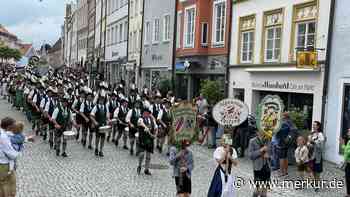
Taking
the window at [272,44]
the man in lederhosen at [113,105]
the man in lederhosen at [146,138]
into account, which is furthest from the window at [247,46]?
the man in lederhosen at [146,138]

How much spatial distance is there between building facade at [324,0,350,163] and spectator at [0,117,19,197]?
10.2 meters

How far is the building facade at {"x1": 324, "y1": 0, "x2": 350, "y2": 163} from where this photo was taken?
16.8 m

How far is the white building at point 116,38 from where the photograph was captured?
1841 inches

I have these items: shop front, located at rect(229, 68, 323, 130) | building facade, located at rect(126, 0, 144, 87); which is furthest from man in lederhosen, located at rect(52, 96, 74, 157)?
building facade, located at rect(126, 0, 144, 87)

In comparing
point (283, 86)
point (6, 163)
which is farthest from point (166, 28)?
point (6, 163)

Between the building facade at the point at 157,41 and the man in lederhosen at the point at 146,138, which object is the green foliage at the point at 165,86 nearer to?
the building facade at the point at 157,41

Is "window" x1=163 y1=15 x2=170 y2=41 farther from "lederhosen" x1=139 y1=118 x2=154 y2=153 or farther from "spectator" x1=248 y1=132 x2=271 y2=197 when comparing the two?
"spectator" x1=248 y1=132 x2=271 y2=197

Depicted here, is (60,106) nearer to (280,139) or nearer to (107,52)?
(280,139)

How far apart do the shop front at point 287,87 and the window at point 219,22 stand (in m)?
2.36

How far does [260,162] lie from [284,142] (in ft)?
16.0

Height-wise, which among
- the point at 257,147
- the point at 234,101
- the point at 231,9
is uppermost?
the point at 231,9

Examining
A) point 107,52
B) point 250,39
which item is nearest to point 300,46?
point 250,39

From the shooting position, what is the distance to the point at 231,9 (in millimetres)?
24844

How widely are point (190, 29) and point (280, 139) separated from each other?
1466 cm
